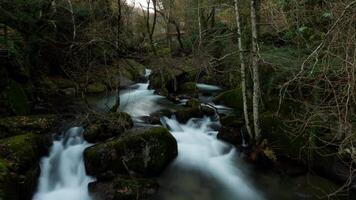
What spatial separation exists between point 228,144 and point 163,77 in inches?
303

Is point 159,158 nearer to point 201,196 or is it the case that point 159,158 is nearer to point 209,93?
point 201,196

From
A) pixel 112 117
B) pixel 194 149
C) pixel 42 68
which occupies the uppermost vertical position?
pixel 42 68

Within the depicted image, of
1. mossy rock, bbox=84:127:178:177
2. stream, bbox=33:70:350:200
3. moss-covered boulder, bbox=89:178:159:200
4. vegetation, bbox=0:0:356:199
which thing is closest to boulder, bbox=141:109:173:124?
stream, bbox=33:70:350:200

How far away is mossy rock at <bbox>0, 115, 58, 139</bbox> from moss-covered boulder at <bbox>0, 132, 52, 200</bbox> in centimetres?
82

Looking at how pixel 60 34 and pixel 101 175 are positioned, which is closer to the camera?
pixel 101 175

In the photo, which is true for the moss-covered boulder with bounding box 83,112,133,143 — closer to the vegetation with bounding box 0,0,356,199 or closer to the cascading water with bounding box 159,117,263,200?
the vegetation with bounding box 0,0,356,199

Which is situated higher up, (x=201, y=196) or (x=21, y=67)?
(x=21, y=67)

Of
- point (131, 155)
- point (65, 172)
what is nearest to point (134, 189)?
point (131, 155)

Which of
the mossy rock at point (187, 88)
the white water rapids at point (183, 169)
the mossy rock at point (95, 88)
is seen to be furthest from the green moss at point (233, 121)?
the mossy rock at point (95, 88)

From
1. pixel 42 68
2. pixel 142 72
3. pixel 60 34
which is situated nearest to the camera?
pixel 60 34

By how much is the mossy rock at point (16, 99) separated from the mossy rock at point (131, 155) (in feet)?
11.6

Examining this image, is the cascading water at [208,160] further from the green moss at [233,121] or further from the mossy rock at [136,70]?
the mossy rock at [136,70]

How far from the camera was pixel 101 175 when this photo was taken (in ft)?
23.7

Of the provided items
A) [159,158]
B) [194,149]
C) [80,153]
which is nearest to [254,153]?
[194,149]
